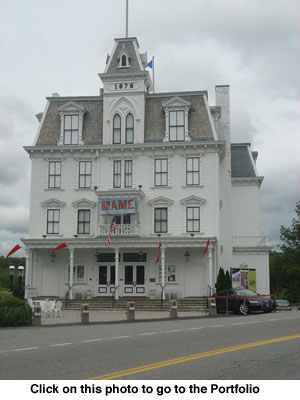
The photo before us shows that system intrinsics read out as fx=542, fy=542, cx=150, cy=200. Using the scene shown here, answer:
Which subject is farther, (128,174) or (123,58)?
(123,58)

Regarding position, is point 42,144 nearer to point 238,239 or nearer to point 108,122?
point 108,122

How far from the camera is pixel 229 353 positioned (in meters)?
11.7

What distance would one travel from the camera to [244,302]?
26797 mm

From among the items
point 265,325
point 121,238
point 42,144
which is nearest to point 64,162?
point 42,144

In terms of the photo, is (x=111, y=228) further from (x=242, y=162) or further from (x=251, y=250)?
(x=242, y=162)

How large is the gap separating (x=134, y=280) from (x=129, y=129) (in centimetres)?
1016

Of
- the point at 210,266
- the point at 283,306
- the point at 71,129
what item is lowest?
the point at 283,306

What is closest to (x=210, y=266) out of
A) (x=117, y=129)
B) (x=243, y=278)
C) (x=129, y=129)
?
(x=243, y=278)

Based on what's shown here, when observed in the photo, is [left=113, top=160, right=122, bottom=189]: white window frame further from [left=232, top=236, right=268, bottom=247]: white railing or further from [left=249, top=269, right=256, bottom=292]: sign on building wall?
[left=249, top=269, right=256, bottom=292]: sign on building wall

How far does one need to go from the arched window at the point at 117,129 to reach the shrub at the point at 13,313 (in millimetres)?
16324

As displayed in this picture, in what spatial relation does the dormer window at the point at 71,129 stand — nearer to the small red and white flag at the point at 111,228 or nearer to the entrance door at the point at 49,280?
the small red and white flag at the point at 111,228

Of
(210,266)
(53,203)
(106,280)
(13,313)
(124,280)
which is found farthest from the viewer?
(53,203)

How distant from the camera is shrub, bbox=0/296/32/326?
21.8m

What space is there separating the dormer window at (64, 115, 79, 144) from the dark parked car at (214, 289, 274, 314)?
15.6 metres
